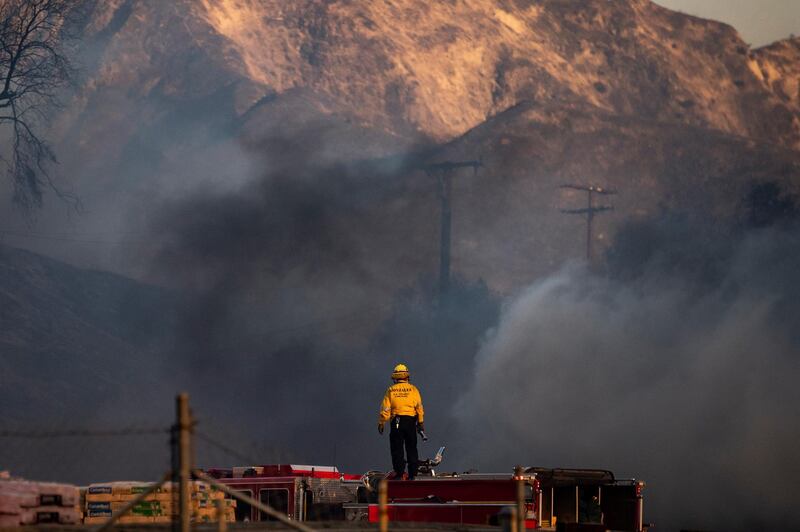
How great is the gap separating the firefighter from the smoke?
20854 mm

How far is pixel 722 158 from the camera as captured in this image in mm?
130125

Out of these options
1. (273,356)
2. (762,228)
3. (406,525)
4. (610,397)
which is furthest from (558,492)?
(762,228)

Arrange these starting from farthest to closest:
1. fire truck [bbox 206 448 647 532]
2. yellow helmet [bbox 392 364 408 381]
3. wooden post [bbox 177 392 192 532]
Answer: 1. yellow helmet [bbox 392 364 408 381]
2. fire truck [bbox 206 448 647 532]
3. wooden post [bbox 177 392 192 532]

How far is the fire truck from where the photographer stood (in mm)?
25828

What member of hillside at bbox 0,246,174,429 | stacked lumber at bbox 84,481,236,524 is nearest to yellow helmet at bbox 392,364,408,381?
stacked lumber at bbox 84,481,236,524

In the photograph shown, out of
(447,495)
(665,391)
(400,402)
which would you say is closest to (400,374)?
(400,402)

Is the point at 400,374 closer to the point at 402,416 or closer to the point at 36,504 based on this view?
the point at 402,416

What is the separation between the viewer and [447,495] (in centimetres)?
2611

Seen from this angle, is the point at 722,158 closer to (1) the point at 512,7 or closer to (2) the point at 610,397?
(1) the point at 512,7

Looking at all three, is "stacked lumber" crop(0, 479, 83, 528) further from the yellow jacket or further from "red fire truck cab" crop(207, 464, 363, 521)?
"red fire truck cab" crop(207, 464, 363, 521)

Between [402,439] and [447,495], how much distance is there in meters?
1.57

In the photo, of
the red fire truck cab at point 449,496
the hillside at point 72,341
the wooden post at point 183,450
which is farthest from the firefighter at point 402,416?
the hillside at point 72,341

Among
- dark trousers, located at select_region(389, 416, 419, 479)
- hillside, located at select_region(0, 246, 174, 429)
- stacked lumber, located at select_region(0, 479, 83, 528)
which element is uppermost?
hillside, located at select_region(0, 246, 174, 429)

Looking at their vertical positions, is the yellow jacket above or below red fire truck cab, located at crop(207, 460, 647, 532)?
above
